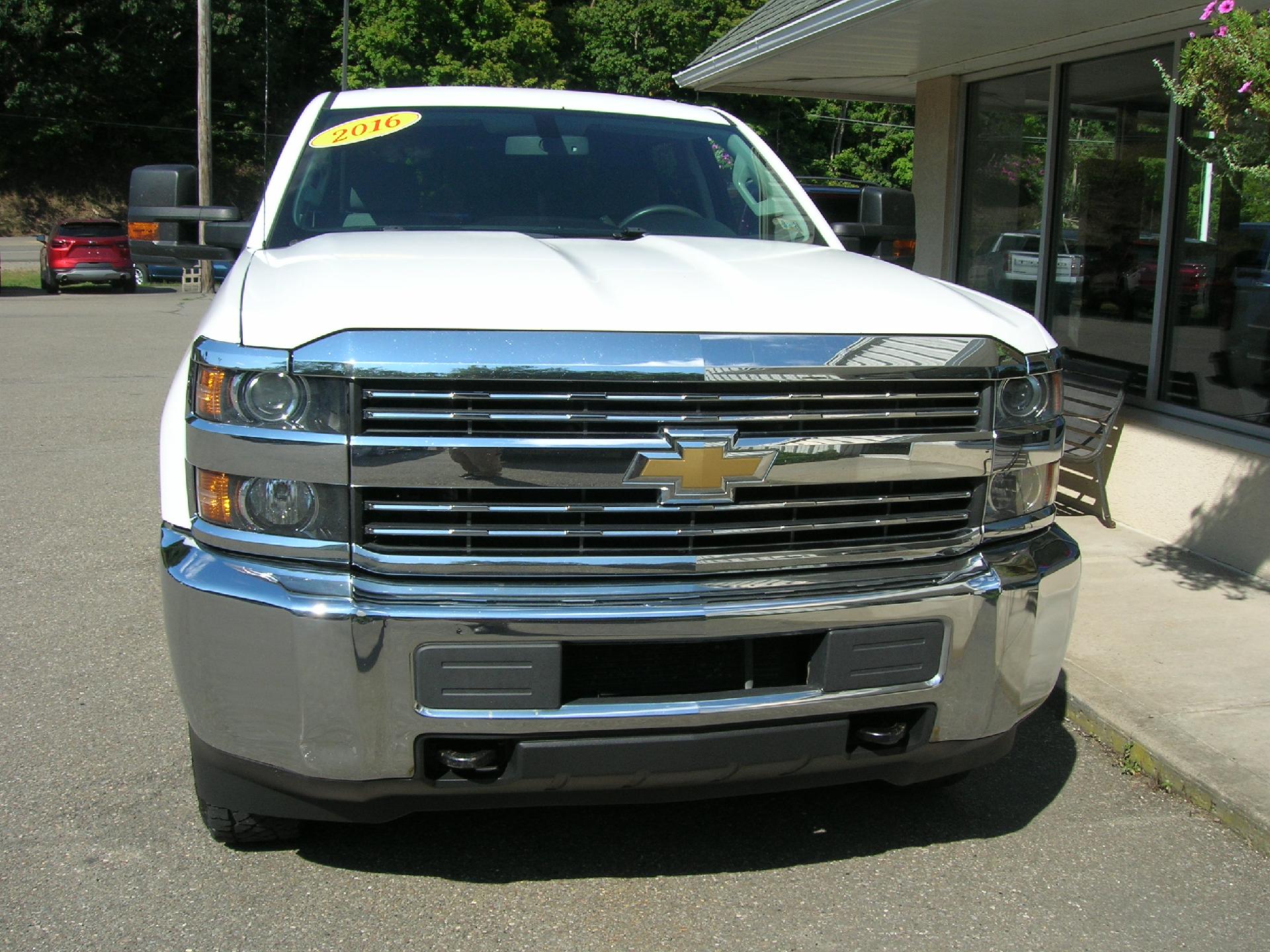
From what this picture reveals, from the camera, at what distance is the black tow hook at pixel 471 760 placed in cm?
267

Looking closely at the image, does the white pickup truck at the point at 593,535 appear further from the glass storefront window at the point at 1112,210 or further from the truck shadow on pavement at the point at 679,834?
the glass storefront window at the point at 1112,210

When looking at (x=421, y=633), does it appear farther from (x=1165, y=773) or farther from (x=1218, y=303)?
(x=1218, y=303)

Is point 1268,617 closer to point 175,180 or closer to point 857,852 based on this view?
point 857,852

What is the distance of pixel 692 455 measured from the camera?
8.70 feet

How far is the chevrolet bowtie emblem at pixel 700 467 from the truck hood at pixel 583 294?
9.5 inches

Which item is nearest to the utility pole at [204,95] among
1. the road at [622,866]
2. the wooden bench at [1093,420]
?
the wooden bench at [1093,420]

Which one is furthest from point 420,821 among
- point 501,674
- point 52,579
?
point 52,579

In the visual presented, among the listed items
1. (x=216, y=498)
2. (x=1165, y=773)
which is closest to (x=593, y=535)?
(x=216, y=498)

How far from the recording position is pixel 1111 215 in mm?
7684

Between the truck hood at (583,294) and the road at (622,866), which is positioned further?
the road at (622,866)

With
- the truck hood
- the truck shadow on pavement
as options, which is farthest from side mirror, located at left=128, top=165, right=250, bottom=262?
the truck shadow on pavement

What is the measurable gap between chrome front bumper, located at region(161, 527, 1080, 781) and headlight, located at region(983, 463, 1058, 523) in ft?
0.59

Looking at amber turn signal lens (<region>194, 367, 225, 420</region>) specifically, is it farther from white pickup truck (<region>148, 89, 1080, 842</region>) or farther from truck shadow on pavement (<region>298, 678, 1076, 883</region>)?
truck shadow on pavement (<region>298, 678, 1076, 883</region>)

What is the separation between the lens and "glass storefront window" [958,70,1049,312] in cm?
841
